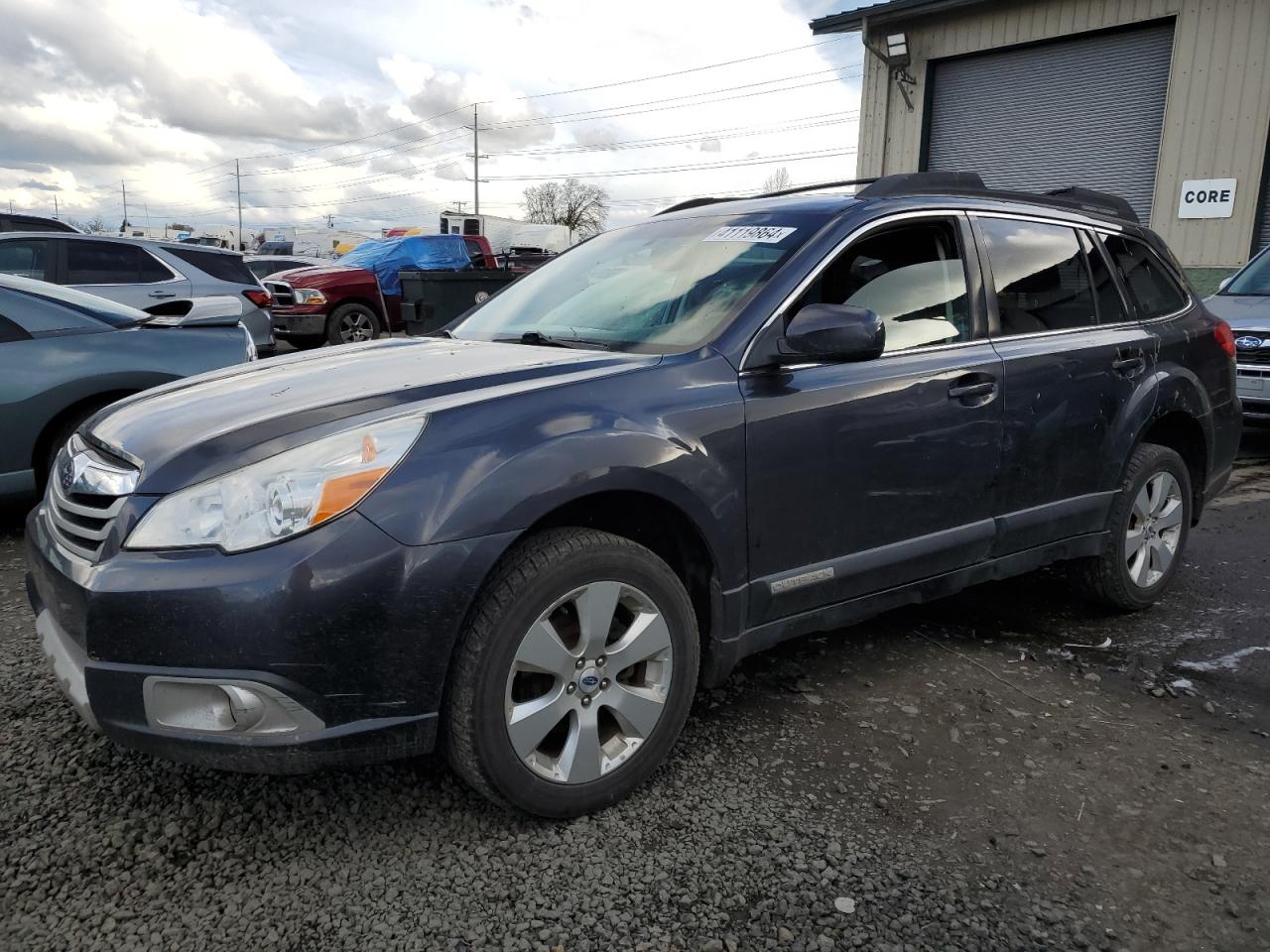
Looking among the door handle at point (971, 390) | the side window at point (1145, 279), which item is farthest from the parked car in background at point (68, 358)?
the side window at point (1145, 279)

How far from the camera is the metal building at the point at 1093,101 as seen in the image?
1152 cm

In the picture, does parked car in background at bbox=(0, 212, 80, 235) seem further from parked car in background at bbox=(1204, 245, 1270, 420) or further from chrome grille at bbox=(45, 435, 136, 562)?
parked car in background at bbox=(1204, 245, 1270, 420)

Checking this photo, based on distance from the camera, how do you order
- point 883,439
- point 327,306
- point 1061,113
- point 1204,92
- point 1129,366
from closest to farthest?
point 883,439, point 1129,366, point 1204,92, point 1061,113, point 327,306

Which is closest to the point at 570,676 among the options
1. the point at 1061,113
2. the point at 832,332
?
the point at 832,332

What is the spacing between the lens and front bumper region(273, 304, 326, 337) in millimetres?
12945

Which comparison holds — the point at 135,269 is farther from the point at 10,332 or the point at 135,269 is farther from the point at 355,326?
the point at 355,326

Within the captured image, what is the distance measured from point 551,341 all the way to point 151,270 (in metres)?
6.99

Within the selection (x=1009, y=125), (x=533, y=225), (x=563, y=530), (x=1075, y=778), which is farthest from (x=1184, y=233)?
(x=533, y=225)

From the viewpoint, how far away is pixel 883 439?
2891 mm

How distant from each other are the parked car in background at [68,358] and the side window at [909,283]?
3529 mm

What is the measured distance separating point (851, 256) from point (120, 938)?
2.61m

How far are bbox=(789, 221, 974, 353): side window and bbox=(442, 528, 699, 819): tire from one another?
3.76ft

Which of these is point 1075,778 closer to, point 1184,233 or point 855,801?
point 855,801

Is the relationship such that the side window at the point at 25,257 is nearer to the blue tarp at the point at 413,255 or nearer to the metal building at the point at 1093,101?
the blue tarp at the point at 413,255
